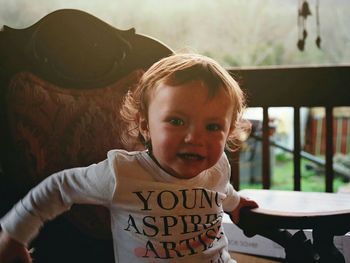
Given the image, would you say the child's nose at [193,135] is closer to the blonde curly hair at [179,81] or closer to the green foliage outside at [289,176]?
the blonde curly hair at [179,81]

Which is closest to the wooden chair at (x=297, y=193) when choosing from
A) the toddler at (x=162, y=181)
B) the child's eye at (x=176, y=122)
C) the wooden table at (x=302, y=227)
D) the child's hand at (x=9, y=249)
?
the wooden table at (x=302, y=227)

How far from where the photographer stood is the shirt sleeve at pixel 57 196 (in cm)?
58

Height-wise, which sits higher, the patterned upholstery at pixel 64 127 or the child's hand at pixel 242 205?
the patterned upholstery at pixel 64 127

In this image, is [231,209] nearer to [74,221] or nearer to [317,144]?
[74,221]

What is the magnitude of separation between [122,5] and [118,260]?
0.58 metres

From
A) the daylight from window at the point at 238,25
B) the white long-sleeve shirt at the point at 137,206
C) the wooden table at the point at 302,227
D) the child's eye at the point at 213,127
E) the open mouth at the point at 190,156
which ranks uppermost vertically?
the daylight from window at the point at 238,25

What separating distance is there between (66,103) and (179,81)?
0.73 ft

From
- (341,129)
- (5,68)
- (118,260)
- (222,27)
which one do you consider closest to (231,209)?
(118,260)

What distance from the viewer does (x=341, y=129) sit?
2.92 metres

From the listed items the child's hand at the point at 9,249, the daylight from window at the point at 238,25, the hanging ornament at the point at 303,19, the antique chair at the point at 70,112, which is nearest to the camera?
the child's hand at the point at 9,249

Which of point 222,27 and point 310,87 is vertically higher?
point 222,27

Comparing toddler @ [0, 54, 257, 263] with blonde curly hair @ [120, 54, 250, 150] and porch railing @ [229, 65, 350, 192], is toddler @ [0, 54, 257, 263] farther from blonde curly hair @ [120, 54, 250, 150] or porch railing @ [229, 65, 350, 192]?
porch railing @ [229, 65, 350, 192]

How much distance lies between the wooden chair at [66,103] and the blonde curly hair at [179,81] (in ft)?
0.19

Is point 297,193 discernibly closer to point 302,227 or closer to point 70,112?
point 302,227
